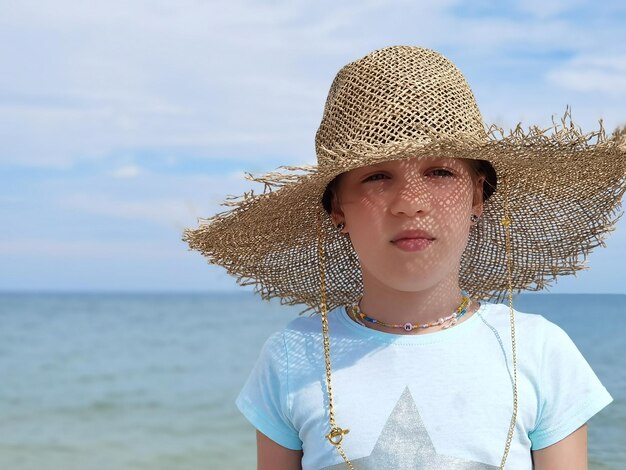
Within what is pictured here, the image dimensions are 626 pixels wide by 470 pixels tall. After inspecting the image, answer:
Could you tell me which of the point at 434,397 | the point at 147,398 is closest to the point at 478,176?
the point at 434,397

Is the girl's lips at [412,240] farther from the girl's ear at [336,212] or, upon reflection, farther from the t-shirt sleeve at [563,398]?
the t-shirt sleeve at [563,398]

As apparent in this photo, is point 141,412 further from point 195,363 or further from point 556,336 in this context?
point 556,336

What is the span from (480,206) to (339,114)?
0.41 metres

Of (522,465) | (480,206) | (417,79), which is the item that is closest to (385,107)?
(417,79)

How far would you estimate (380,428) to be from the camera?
1796 millimetres

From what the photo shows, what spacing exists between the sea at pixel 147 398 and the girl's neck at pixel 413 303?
2.09 feet

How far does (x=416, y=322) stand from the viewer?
192 centimetres

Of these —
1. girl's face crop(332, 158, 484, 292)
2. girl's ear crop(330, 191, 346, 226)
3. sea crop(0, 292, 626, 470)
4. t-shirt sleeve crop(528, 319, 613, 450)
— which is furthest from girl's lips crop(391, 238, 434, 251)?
sea crop(0, 292, 626, 470)

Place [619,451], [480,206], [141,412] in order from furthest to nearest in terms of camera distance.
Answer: [141,412]
[619,451]
[480,206]

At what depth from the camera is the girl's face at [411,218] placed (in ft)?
5.86

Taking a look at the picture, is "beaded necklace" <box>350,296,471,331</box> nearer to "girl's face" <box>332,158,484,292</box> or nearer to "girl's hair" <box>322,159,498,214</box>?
"girl's face" <box>332,158,484,292</box>

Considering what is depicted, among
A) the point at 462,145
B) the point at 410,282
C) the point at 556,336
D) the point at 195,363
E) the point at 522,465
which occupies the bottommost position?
the point at 195,363

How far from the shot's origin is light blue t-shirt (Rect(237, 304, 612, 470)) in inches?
70.1

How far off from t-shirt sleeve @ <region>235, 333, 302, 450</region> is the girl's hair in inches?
15.5
